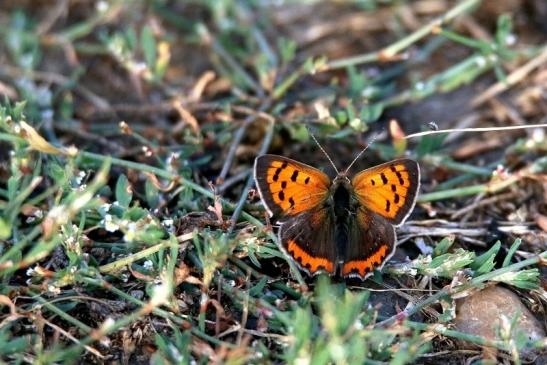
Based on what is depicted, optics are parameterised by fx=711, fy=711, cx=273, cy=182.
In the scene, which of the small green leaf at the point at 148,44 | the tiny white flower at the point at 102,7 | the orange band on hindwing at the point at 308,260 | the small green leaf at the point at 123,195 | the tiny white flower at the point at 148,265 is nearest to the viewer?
the orange band on hindwing at the point at 308,260

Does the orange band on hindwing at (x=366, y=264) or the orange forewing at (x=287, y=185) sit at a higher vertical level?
the orange forewing at (x=287, y=185)

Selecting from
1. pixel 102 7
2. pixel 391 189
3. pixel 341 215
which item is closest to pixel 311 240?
pixel 341 215

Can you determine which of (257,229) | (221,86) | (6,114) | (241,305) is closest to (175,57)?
(221,86)

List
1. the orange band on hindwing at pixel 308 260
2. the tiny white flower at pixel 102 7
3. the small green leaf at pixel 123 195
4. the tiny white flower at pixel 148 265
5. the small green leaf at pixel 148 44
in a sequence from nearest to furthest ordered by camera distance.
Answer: the orange band on hindwing at pixel 308 260 → the tiny white flower at pixel 148 265 → the small green leaf at pixel 123 195 → the small green leaf at pixel 148 44 → the tiny white flower at pixel 102 7

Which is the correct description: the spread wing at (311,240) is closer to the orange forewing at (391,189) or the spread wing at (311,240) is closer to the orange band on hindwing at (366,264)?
the orange band on hindwing at (366,264)

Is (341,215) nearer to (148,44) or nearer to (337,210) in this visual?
(337,210)

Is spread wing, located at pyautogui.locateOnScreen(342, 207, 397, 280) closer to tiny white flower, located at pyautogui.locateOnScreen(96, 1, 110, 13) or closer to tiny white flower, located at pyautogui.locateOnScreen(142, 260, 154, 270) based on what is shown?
tiny white flower, located at pyautogui.locateOnScreen(142, 260, 154, 270)

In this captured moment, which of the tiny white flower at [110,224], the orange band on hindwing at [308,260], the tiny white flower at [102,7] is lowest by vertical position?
the orange band on hindwing at [308,260]

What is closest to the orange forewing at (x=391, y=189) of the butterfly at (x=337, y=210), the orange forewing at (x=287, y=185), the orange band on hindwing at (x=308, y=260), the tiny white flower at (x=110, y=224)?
the butterfly at (x=337, y=210)
